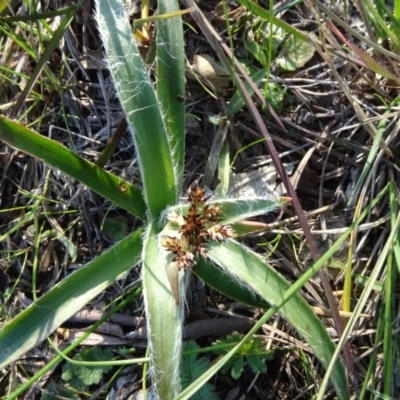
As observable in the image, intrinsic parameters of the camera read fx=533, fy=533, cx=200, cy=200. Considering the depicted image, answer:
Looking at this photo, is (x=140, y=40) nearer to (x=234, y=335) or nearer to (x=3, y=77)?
(x=3, y=77)

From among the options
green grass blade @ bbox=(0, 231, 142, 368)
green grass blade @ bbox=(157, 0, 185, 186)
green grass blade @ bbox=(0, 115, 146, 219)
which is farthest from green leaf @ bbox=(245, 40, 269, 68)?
green grass blade @ bbox=(0, 231, 142, 368)

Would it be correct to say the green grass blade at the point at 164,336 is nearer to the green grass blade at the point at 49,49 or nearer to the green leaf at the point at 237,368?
the green leaf at the point at 237,368

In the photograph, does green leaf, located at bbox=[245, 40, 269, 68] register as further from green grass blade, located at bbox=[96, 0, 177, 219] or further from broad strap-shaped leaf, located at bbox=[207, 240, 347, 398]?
broad strap-shaped leaf, located at bbox=[207, 240, 347, 398]

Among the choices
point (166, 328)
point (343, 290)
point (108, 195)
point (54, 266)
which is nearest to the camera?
point (166, 328)

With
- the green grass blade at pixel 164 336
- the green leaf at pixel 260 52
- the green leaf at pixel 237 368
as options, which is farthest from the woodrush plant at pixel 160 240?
the green leaf at pixel 260 52

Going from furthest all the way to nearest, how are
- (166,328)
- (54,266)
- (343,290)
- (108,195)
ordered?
1. (54,266)
2. (343,290)
3. (108,195)
4. (166,328)

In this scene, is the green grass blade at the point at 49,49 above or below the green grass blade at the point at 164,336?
above

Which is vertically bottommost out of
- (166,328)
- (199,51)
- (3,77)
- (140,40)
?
(166,328)

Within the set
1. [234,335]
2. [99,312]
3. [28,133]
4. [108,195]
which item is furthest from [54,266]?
[234,335]
